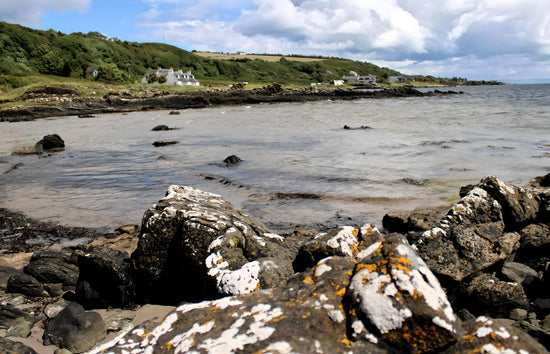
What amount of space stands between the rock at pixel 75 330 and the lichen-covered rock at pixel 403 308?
144 inches

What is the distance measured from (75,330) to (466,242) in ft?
19.1

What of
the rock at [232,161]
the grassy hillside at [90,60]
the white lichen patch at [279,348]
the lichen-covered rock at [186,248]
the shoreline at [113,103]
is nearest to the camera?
the white lichen patch at [279,348]

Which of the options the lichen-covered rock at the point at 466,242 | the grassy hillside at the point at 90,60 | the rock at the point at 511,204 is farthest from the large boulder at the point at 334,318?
the grassy hillside at the point at 90,60

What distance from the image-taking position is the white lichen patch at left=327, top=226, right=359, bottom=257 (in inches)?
187

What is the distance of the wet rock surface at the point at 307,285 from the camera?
2846mm

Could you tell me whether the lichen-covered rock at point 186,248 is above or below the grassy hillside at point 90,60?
below

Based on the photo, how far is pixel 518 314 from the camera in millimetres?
4891

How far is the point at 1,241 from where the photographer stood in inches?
339

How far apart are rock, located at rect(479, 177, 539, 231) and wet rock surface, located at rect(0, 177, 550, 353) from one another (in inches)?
0.9

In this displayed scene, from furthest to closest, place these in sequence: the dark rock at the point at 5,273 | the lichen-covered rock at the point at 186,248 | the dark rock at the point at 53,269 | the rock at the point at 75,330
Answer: the dark rock at the point at 53,269 → the dark rock at the point at 5,273 → the lichen-covered rock at the point at 186,248 → the rock at the point at 75,330

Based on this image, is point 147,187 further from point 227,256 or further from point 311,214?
point 227,256

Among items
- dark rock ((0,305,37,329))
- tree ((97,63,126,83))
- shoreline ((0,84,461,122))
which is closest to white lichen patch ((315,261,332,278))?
dark rock ((0,305,37,329))

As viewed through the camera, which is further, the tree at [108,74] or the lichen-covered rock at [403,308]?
the tree at [108,74]

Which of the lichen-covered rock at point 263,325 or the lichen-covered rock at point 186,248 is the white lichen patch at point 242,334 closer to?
the lichen-covered rock at point 263,325
